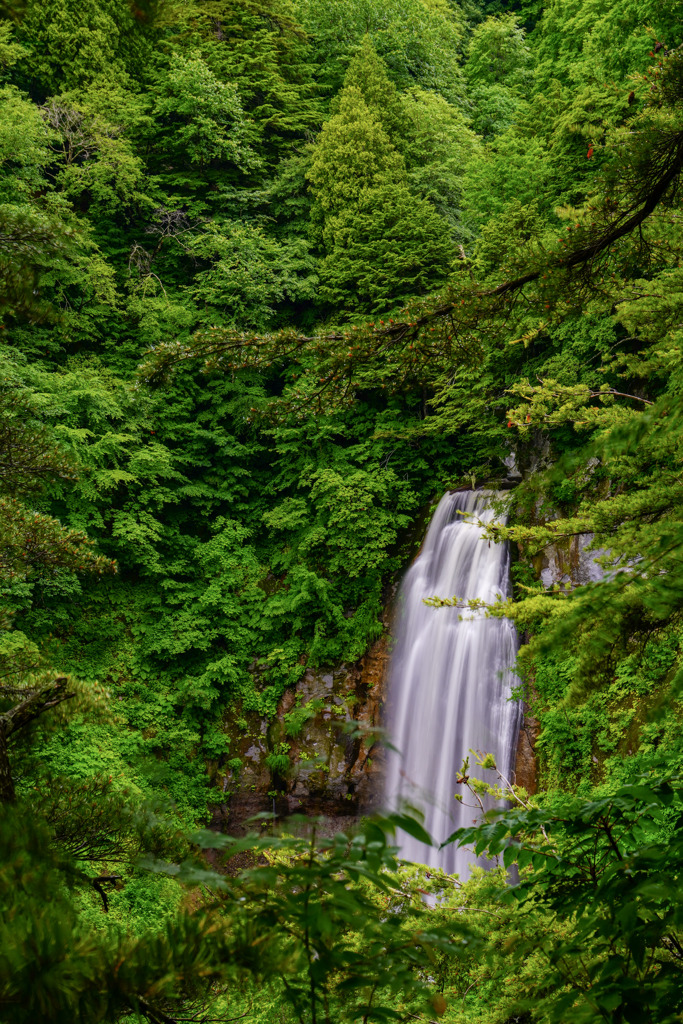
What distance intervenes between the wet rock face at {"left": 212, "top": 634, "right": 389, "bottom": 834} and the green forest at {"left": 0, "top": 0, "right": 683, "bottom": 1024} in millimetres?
60

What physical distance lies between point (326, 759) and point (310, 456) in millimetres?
5677

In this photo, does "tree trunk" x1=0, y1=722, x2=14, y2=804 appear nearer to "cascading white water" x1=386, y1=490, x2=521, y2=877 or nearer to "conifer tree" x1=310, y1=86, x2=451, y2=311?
"cascading white water" x1=386, y1=490, x2=521, y2=877

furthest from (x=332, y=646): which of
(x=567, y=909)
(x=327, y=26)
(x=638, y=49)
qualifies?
(x=327, y=26)

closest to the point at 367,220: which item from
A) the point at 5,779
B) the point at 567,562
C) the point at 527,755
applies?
the point at 567,562

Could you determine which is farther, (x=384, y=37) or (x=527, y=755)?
(x=384, y=37)

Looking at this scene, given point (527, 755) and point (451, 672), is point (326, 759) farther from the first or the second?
point (527, 755)

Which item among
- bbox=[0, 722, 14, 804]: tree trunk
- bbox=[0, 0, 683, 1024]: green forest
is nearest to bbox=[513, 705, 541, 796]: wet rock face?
bbox=[0, 0, 683, 1024]: green forest

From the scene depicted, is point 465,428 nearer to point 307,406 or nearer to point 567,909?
point 307,406

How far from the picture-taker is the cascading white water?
29.0 feet

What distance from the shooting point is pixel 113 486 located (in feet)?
34.4

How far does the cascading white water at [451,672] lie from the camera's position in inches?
348

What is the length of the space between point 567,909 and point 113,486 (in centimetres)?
1010

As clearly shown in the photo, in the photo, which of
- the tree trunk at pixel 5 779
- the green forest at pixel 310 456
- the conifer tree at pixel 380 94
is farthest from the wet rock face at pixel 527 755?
the conifer tree at pixel 380 94

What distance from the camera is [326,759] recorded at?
9.95m
